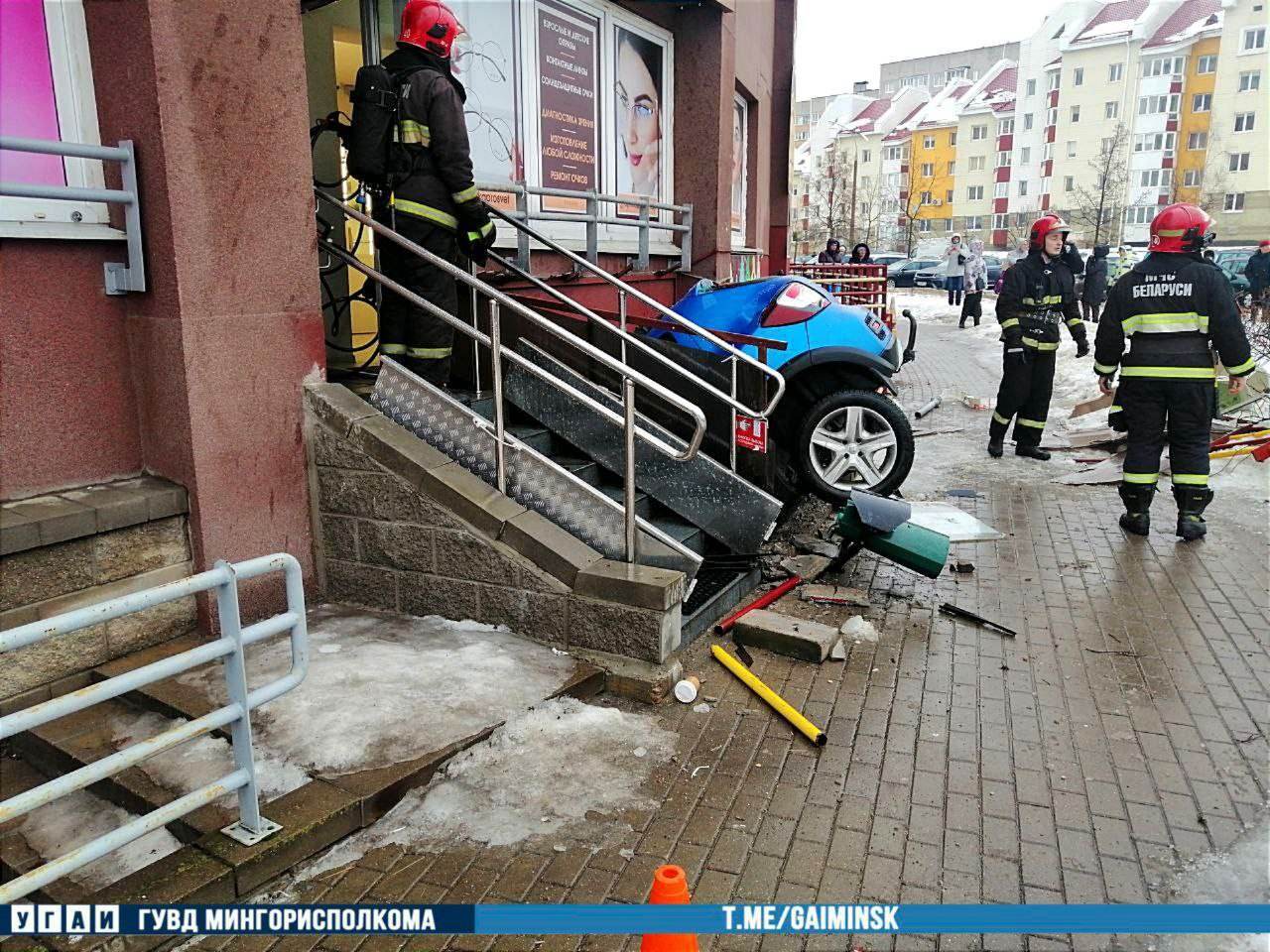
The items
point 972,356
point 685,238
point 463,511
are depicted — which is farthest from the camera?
point 972,356

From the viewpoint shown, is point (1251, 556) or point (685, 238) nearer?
point (1251, 556)

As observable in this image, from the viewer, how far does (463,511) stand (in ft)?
14.5

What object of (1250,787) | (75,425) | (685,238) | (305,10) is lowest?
(1250,787)

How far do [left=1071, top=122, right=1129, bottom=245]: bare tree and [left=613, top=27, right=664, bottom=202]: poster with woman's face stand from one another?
165 ft

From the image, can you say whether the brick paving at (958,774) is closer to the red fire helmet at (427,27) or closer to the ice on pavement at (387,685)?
the ice on pavement at (387,685)

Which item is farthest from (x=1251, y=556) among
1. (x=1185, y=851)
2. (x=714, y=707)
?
(x=714, y=707)

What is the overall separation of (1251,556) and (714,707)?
168 inches

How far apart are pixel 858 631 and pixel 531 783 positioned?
217 cm

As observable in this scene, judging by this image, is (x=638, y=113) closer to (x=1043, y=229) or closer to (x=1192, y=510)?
(x=1043, y=229)

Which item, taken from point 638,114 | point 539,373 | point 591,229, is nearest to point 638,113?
point 638,114

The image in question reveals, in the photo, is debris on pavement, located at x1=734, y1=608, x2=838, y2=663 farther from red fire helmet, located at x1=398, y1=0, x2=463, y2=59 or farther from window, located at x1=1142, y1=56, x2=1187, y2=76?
window, located at x1=1142, y1=56, x2=1187, y2=76

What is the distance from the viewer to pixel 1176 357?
6410 mm

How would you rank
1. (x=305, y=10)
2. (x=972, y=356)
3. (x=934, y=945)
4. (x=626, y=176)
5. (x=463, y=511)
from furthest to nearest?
(x=972, y=356) < (x=626, y=176) < (x=305, y=10) < (x=463, y=511) < (x=934, y=945)

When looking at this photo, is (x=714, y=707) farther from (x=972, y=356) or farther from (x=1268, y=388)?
(x=972, y=356)
